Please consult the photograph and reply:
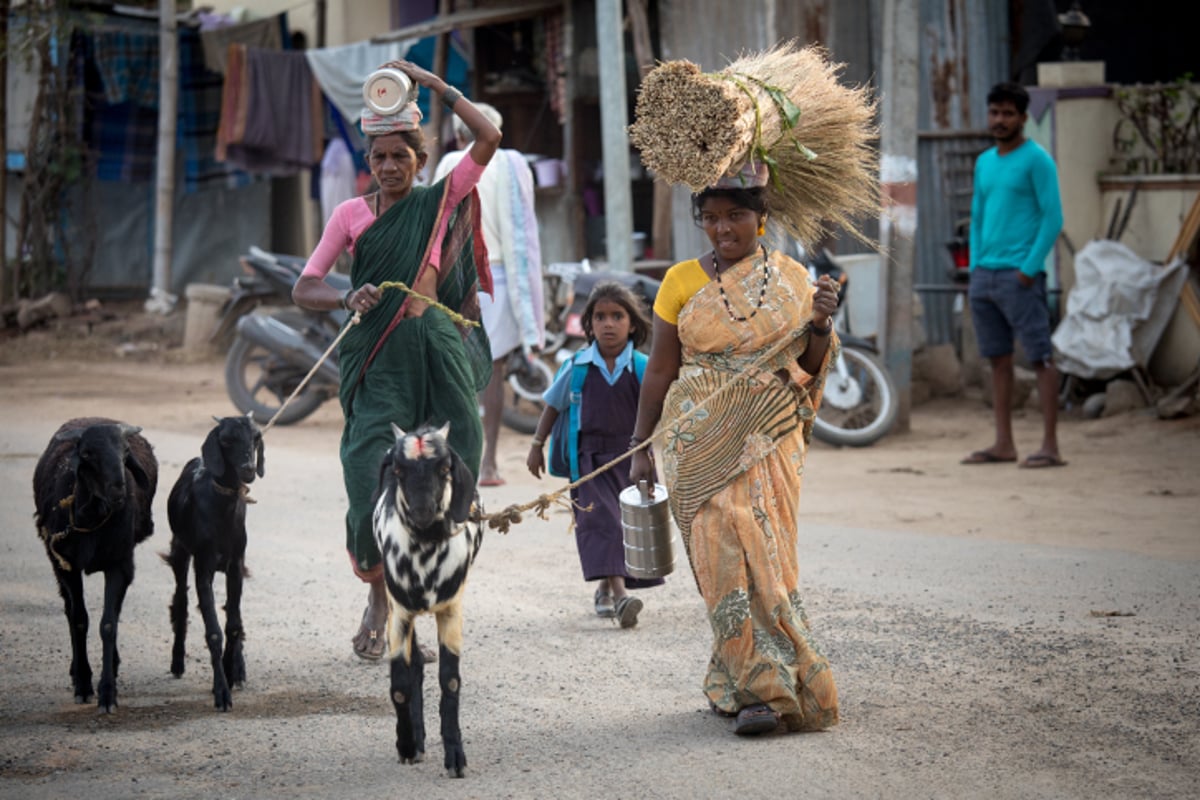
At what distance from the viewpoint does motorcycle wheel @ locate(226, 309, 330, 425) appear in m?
11.3

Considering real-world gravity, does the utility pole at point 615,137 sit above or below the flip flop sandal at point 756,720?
above

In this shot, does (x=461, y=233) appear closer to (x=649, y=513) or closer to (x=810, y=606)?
(x=649, y=513)

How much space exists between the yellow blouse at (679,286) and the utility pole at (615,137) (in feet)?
22.7

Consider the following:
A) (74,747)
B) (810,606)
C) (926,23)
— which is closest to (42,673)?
(74,747)

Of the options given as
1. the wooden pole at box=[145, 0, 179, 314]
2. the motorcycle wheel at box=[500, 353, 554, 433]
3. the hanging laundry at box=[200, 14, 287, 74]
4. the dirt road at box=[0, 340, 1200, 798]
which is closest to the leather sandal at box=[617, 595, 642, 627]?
the dirt road at box=[0, 340, 1200, 798]

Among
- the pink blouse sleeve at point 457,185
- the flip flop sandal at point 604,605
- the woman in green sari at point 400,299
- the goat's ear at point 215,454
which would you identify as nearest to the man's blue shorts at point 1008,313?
the flip flop sandal at point 604,605

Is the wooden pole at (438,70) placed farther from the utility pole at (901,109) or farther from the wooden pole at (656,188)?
the utility pole at (901,109)

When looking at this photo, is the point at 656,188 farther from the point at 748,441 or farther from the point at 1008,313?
the point at 748,441

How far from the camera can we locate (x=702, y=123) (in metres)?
4.10

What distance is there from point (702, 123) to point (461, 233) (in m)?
1.17

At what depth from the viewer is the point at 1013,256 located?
8.98 m

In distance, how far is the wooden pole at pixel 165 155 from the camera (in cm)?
1720

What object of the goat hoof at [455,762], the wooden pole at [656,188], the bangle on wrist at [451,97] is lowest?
the goat hoof at [455,762]

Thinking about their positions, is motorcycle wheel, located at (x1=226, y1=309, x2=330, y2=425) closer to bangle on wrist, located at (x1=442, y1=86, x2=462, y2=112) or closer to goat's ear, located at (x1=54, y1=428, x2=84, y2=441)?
goat's ear, located at (x1=54, y1=428, x2=84, y2=441)
